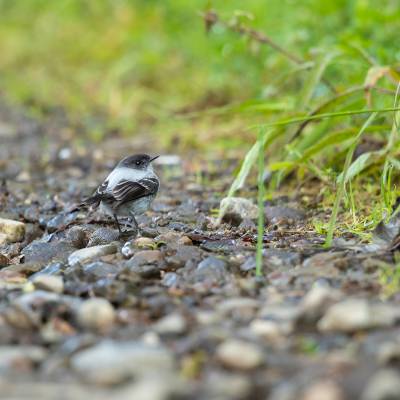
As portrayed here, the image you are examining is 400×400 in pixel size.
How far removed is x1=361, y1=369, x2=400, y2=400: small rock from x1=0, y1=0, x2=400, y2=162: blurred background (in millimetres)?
2846

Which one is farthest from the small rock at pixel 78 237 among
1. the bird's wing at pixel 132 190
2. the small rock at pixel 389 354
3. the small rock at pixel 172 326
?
the small rock at pixel 389 354

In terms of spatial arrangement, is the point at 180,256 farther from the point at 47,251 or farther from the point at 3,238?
the point at 3,238

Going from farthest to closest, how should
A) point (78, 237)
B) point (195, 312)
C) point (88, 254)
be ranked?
point (78, 237)
point (88, 254)
point (195, 312)

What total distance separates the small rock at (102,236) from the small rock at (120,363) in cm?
206

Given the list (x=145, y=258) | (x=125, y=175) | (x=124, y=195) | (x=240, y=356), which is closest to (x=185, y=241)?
(x=145, y=258)

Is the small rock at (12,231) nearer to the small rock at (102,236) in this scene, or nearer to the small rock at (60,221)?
the small rock at (60,221)

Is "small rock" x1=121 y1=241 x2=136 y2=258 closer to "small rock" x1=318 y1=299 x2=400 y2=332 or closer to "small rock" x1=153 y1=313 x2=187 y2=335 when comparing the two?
"small rock" x1=153 y1=313 x2=187 y2=335

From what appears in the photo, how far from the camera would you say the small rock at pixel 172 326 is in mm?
2638

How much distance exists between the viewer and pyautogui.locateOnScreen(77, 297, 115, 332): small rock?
2756mm

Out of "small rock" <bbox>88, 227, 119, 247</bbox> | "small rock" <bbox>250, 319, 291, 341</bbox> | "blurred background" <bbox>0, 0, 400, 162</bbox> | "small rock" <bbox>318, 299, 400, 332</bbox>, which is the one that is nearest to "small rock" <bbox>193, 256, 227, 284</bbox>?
"small rock" <bbox>250, 319, 291, 341</bbox>

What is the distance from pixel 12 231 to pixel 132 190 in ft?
2.48

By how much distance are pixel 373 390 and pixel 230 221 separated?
2.71 metres

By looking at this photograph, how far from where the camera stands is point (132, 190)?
4801 millimetres

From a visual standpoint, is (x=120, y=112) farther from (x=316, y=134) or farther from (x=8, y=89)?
(x=316, y=134)
